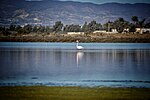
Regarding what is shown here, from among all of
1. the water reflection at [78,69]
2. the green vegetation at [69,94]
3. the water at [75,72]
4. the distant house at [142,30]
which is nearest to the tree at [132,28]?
the distant house at [142,30]

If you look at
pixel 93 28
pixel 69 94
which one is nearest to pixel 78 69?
pixel 69 94

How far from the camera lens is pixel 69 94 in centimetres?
1330

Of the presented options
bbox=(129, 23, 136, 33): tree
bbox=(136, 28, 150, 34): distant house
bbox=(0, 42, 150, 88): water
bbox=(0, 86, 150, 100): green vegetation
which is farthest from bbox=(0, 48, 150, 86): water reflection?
bbox=(129, 23, 136, 33): tree

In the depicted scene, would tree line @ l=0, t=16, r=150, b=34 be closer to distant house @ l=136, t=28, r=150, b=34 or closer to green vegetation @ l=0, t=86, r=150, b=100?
distant house @ l=136, t=28, r=150, b=34

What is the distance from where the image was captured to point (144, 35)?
13412cm

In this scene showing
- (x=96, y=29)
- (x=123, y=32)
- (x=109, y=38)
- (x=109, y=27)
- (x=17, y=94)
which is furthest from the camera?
(x=96, y=29)

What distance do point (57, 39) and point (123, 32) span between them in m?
21.9

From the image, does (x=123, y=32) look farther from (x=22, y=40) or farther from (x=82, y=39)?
(x=22, y=40)

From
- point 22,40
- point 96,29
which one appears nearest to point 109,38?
point 22,40

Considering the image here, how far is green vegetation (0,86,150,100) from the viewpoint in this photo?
12636 millimetres

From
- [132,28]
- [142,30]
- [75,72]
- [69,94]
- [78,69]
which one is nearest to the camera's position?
[69,94]

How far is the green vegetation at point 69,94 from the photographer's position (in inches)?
497

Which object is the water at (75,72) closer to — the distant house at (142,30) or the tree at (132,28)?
the distant house at (142,30)

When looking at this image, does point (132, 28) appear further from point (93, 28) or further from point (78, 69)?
point (78, 69)
